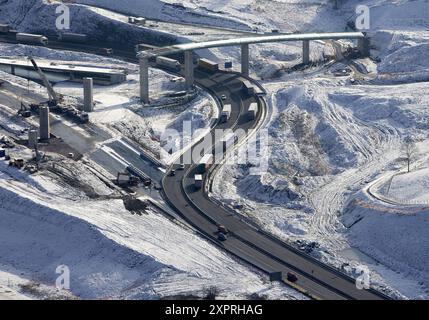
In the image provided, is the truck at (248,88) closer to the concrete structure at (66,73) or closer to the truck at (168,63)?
the truck at (168,63)

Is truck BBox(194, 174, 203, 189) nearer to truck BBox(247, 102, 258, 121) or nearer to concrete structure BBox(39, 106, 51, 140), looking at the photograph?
concrete structure BBox(39, 106, 51, 140)

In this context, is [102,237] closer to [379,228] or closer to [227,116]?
[379,228]

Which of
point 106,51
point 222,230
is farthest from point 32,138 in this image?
point 106,51

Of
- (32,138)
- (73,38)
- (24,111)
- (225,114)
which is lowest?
(225,114)

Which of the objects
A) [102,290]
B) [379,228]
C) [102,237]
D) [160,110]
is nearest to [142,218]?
[102,237]

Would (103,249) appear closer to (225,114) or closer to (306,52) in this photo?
(225,114)

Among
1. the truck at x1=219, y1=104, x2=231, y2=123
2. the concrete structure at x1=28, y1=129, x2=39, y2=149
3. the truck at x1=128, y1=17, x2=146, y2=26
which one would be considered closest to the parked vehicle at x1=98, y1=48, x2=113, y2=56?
the truck at x1=128, y1=17, x2=146, y2=26
